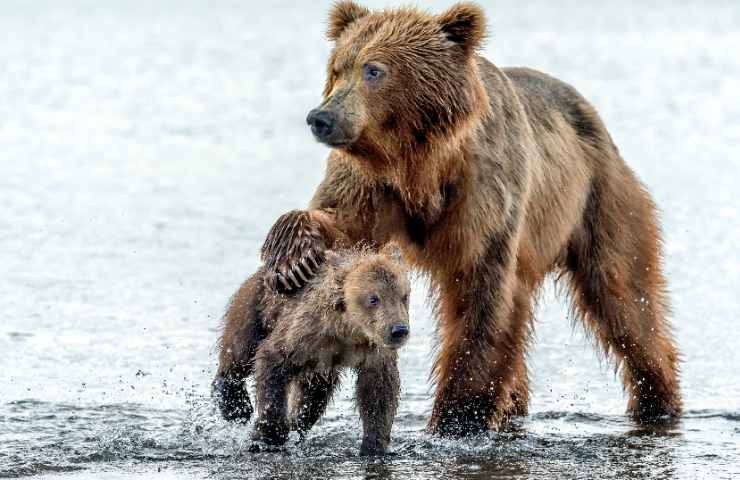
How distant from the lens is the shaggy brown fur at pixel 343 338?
6.02 metres

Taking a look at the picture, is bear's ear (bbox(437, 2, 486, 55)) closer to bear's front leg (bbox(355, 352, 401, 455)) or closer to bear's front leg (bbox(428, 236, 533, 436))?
bear's front leg (bbox(428, 236, 533, 436))

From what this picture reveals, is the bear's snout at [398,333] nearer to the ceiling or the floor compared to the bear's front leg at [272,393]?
nearer to the ceiling

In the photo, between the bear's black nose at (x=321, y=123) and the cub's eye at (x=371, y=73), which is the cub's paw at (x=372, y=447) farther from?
the cub's eye at (x=371, y=73)

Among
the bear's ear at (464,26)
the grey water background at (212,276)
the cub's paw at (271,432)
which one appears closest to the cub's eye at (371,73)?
the bear's ear at (464,26)

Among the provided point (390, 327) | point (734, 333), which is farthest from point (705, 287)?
point (390, 327)

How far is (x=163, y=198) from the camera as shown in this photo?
44.2 ft

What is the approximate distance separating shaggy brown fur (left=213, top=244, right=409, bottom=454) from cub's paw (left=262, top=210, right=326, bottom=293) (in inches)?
1.9

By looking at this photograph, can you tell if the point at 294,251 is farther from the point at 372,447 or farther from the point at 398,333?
the point at 372,447

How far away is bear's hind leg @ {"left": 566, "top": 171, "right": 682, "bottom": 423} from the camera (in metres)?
7.88

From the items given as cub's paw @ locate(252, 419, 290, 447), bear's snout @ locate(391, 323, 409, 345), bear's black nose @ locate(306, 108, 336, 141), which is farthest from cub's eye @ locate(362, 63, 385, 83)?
cub's paw @ locate(252, 419, 290, 447)

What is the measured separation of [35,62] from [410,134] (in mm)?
20909

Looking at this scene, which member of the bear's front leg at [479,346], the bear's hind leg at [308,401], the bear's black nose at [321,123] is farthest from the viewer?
the bear's front leg at [479,346]

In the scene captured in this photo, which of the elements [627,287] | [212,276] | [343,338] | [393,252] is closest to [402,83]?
[393,252]

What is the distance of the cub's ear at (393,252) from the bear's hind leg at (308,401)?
27.1 inches
